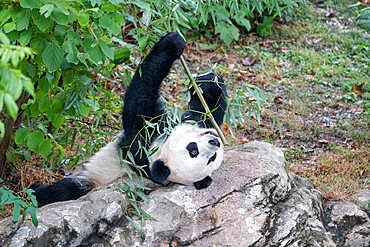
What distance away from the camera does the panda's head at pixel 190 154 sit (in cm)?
283

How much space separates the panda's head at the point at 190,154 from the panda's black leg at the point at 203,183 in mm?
24

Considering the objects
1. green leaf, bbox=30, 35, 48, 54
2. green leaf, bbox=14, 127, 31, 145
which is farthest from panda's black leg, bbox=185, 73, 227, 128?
green leaf, bbox=30, 35, 48, 54

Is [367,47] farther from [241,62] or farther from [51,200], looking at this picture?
[51,200]

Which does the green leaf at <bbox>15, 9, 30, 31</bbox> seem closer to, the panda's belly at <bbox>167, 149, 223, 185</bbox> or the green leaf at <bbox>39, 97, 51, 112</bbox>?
the green leaf at <bbox>39, 97, 51, 112</bbox>

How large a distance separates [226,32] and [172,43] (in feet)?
12.3

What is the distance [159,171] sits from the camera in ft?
9.61

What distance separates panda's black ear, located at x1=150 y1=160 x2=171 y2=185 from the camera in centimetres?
292

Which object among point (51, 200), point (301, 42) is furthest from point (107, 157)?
point (301, 42)

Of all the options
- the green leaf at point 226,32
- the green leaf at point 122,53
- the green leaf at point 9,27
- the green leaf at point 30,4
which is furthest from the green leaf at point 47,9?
the green leaf at point 226,32

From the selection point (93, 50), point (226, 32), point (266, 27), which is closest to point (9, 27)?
point (93, 50)

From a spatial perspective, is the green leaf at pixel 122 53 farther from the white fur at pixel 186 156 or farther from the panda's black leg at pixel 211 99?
the panda's black leg at pixel 211 99

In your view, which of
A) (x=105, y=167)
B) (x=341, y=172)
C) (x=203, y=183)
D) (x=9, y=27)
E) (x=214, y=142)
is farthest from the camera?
(x=341, y=172)

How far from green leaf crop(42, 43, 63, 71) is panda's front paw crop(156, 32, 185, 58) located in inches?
31.9

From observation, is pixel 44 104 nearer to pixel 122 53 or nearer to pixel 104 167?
pixel 122 53
